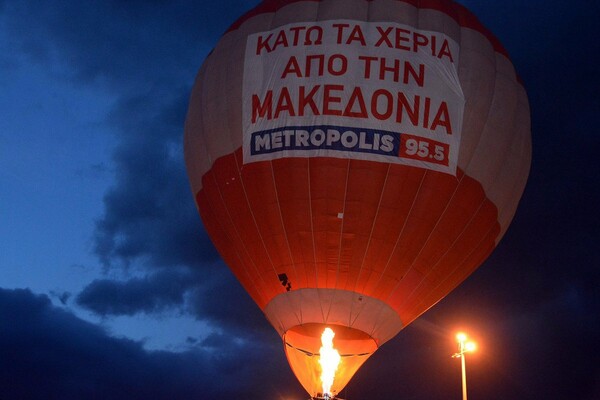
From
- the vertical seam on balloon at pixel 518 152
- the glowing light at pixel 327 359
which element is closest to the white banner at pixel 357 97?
the vertical seam on balloon at pixel 518 152

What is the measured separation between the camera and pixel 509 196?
616 inches

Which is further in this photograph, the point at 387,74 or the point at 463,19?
the point at 463,19

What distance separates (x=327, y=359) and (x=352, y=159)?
3.79 m

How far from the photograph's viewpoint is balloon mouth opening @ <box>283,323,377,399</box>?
48.2 feet

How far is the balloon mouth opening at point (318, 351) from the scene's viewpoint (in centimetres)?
1470

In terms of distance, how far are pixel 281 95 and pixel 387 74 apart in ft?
6.35

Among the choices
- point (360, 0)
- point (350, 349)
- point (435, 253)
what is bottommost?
point (350, 349)

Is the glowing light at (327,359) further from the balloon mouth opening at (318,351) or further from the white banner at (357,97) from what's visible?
the white banner at (357,97)

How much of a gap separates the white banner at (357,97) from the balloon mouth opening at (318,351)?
3.44m

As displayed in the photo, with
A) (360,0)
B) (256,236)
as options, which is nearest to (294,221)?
(256,236)

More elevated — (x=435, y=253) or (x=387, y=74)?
(x=387, y=74)

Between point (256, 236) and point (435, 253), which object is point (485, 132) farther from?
point (256, 236)

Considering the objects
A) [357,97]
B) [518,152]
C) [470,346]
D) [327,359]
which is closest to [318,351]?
[327,359]

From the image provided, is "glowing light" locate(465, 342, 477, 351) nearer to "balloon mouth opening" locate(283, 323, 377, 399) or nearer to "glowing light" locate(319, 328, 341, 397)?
"balloon mouth opening" locate(283, 323, 377, 399)
